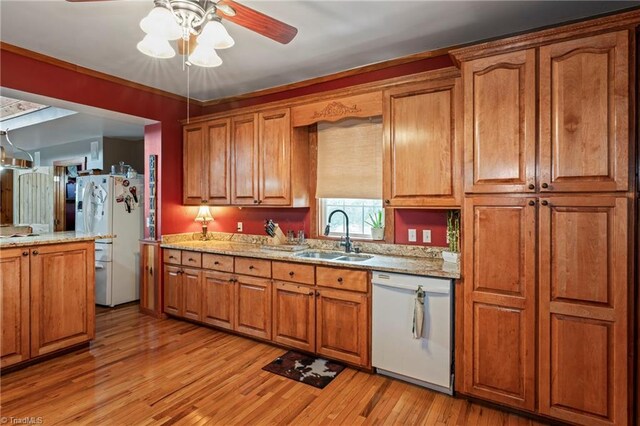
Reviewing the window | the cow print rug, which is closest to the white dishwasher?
the cow print rug

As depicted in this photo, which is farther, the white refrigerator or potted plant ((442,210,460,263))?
the white refrigerator

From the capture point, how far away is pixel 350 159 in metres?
3.47

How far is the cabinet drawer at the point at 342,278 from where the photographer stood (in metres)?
2.77

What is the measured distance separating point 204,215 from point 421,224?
109 inches

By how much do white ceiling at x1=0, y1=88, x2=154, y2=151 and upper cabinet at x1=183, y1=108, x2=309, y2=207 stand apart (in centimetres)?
73

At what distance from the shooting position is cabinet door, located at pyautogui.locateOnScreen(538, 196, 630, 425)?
197 centimetres

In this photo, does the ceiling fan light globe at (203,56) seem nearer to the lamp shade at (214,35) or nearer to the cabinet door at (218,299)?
the lamp shade at (214,35)

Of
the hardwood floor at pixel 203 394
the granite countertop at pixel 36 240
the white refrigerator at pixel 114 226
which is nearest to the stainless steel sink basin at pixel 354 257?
the hardwood floor at pixel 203 394

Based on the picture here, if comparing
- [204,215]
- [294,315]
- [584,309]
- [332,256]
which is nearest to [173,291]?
[204,215]

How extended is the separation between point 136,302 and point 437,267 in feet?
13.4

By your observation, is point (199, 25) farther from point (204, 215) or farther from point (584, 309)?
point (204, 215)

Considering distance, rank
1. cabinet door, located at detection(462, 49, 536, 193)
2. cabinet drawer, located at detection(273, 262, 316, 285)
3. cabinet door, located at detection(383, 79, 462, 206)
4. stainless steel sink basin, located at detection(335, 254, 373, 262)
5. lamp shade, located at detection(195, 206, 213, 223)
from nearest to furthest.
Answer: cabinet door, located at detection(462, 49, 536, 193), cabinet door, located at detection(383, 79, 462, 206), cabinet drawer, located at detection(273, 262, 316, 285), stainless steel sink basin, located at detection(335, 254, 373, 262), lamp shade, located at detection(195, 206, 213, 223)

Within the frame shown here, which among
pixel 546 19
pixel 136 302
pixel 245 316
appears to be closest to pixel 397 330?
pixel 245 316

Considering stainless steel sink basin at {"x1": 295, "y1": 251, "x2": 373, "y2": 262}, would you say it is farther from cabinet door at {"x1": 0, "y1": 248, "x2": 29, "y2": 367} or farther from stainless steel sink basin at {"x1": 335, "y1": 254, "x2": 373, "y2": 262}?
cabinet door at {"x1": 0, "y1": 248, "x2": 29, "y2": 367}
